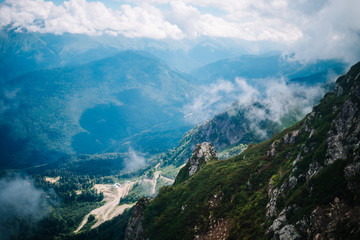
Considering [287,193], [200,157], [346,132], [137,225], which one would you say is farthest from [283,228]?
[200,157]

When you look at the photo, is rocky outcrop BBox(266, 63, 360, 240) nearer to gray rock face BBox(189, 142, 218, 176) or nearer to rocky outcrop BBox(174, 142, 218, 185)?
rocky outcrop BBox(174, 142, 218, 185)

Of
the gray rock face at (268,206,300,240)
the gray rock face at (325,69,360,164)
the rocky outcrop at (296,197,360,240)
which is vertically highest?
the gray rock face at (325,69,360,164)

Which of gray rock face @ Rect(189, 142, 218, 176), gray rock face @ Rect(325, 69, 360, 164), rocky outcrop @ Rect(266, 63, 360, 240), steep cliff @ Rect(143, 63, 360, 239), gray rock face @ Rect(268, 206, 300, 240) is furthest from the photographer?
gray rock face @ Rect(189, 142, 218, 176)

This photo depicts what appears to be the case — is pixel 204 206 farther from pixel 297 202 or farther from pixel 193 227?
pixel 297 202


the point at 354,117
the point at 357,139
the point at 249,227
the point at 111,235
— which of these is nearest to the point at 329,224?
the point at 357,139

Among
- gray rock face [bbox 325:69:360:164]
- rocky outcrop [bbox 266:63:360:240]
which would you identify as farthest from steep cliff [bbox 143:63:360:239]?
gray rock face [bbox 325:69:360:164]

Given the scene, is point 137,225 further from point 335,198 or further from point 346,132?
point 346,132
